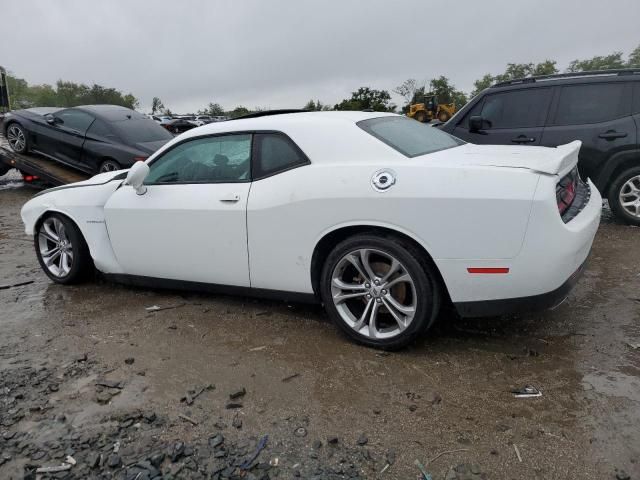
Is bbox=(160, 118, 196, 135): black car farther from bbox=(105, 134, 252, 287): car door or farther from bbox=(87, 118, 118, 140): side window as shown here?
bbox=(105, 134, 252, 287): car door

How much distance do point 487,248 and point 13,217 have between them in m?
7.94

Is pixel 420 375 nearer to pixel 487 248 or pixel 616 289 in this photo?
pixel 487 248

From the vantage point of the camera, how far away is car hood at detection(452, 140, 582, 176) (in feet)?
10.0

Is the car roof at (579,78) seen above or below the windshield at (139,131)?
above

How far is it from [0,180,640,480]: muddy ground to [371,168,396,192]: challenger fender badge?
42.2 inches

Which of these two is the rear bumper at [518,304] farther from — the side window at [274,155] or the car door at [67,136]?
→ the car door at [67,136]

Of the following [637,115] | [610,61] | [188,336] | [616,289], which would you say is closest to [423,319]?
[188,336]

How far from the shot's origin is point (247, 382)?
3168 millimetres

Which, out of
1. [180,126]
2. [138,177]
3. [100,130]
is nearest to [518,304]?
[138,177]

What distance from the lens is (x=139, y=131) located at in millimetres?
9008

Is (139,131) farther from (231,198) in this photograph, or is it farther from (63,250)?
(231,198)

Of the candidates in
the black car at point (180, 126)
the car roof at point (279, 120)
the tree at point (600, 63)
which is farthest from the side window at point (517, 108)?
the tree at point (600, 63)

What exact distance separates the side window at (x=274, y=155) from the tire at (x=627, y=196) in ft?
14.8

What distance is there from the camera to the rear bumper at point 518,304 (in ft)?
9.97
